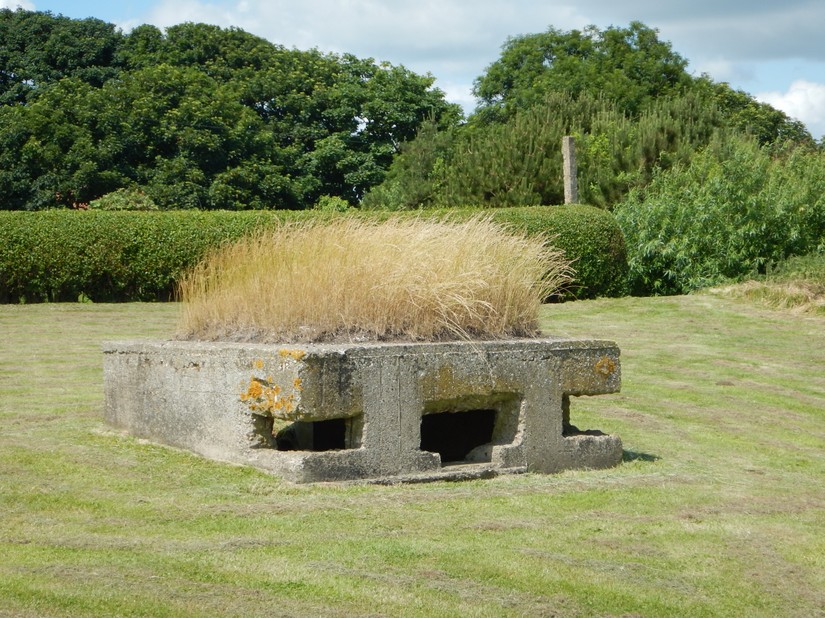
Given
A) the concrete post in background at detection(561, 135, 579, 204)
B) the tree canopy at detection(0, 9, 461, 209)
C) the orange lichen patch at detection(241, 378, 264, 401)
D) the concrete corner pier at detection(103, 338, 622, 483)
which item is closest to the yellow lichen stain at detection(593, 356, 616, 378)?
the concrete corner pier at detection(103, 338, 622, 483)

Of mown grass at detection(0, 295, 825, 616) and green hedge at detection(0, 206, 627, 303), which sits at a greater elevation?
green hedge at detection(0, 206, 627, 303)

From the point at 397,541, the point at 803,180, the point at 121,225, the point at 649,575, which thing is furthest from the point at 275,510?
the point at 803,180

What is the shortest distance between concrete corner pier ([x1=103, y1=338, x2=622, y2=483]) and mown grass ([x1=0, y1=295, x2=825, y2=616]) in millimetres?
186

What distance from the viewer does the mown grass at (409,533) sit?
16.4 feet

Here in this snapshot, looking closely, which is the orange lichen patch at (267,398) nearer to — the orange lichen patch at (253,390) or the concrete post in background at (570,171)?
the orange lichen patch at (253,390)

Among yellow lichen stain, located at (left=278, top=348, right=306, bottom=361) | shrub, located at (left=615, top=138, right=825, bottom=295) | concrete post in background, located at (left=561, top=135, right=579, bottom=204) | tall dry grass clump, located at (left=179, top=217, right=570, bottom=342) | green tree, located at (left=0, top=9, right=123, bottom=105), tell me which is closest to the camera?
yellow lichen stain, located at (left=278, top=348, right=306, bottom=361)

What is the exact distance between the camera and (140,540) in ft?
18.5

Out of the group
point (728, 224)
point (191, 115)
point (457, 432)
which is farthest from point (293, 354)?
point (191, 115)

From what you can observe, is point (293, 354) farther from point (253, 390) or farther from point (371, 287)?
point (371, 287)

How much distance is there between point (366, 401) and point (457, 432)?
182 cm

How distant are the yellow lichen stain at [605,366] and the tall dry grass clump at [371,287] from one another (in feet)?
1.77

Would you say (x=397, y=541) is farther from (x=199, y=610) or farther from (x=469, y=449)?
Result: (x=469, y=449)

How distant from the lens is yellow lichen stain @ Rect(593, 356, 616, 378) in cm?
805

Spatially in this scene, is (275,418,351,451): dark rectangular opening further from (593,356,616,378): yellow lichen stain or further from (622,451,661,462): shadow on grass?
(622,451,661,462): shadow on grass
